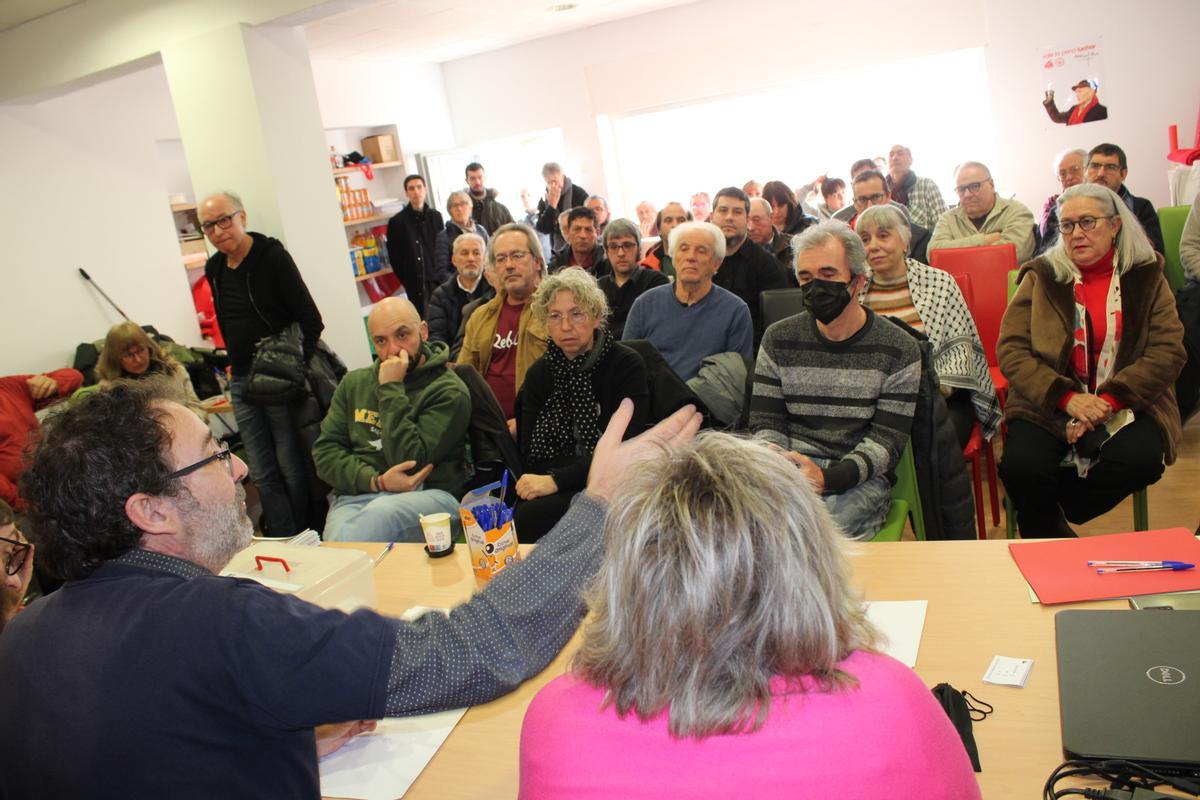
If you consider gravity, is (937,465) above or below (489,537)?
below

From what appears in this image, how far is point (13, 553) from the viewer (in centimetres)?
192

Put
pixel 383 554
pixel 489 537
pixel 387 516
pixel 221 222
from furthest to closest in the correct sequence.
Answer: pixel 221 222 < pixel 387 516 < pixel 383 554 < pixel 489 537

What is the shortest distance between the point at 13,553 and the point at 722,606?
1713mm

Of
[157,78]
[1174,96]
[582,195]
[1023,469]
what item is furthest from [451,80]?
[1023,469]

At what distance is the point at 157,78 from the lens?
20.9 ft

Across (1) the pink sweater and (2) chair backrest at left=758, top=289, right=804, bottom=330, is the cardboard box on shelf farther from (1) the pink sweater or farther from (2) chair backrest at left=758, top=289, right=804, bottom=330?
(1) the pink sweater

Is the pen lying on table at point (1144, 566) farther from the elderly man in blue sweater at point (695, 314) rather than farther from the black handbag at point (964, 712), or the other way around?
the elderly man in blue sweater at point (695, 314)

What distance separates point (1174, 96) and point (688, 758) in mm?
8415

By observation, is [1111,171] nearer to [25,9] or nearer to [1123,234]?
[1123,234]

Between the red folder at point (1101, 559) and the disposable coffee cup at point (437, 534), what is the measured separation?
4.34 feet

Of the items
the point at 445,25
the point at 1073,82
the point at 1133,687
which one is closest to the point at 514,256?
the point at 1133,687

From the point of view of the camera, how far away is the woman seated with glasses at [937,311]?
126 inches

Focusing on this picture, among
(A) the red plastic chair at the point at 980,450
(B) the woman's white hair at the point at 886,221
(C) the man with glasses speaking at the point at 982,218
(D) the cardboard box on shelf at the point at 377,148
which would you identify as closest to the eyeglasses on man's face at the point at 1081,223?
(A) the red plastic chair at the point at 980,450

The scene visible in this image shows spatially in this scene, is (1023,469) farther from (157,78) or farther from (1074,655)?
(157,78)
